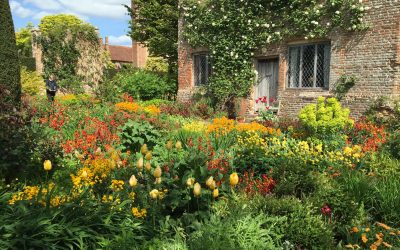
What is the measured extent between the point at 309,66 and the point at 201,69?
5.28 metres

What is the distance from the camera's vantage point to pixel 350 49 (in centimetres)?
1144

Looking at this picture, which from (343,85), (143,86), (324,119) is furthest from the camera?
(143,86)

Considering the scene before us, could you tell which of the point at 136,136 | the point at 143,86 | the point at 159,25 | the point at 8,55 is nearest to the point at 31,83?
the point at 143,86

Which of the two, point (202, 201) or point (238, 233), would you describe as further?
point (202, 201)

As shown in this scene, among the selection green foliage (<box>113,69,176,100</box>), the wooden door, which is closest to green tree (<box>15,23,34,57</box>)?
green foliage (<box>113,69,176,100</box>)

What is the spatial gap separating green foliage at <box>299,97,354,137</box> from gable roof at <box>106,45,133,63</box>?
159 feet

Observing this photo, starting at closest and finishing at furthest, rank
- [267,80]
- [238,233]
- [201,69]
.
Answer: [238,233] → [267,80] → [201,69]

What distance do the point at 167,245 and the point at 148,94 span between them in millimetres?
14612

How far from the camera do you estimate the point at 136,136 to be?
22.2 feet

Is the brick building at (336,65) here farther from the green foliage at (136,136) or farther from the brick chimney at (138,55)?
the brick chimney at (138,55)

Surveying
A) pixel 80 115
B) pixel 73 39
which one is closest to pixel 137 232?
pixel 80 115

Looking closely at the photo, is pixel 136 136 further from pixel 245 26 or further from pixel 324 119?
pixel 245 26

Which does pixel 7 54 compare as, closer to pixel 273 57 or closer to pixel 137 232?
pixel 137 232

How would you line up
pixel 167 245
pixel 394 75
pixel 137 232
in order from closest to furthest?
pixel 167 245, pixel 137 232, pixel 394 75
